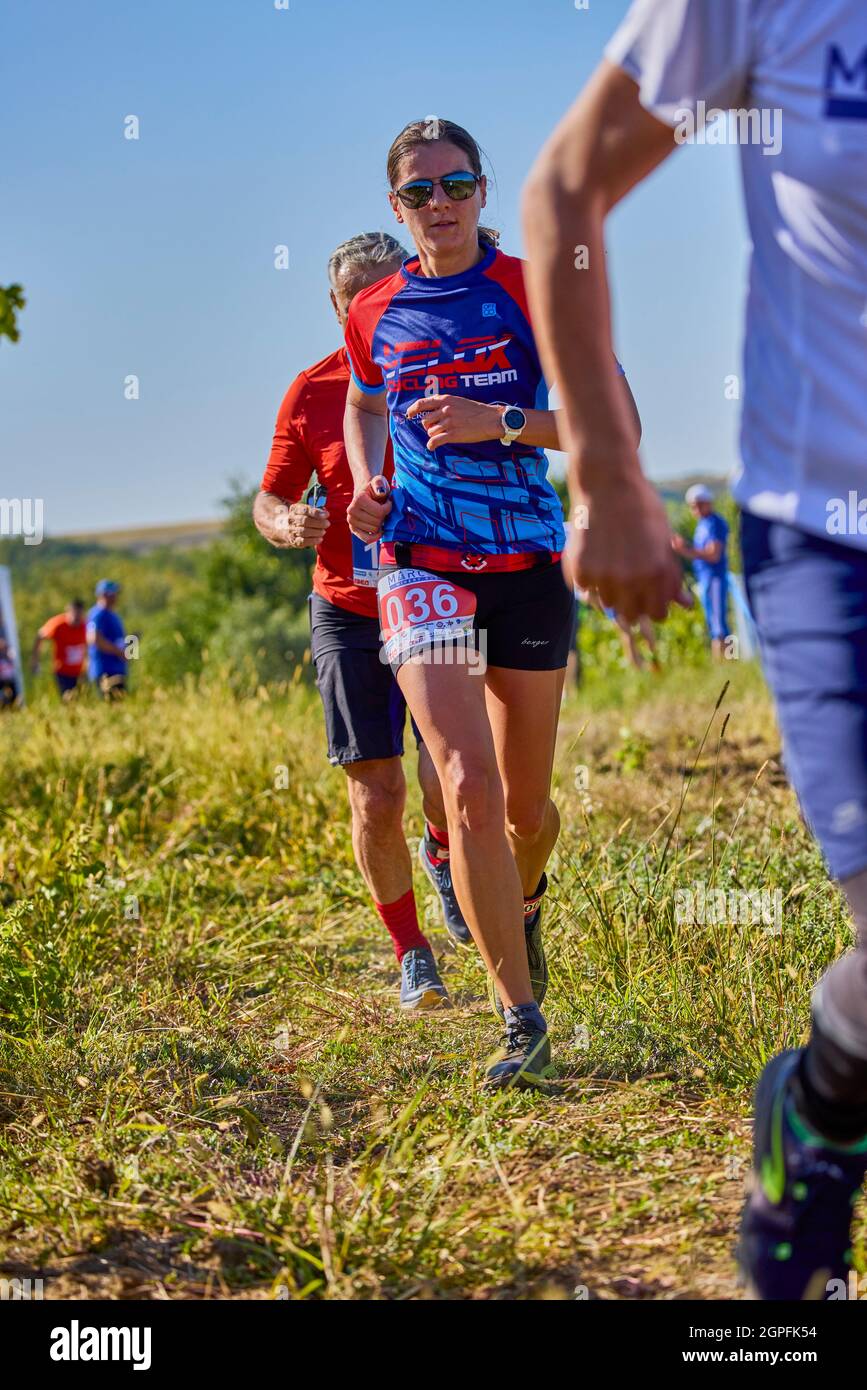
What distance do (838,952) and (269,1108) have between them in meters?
1.50

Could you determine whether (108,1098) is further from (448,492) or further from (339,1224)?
(448,492)

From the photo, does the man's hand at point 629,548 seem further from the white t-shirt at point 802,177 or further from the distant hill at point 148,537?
the distant hill at point 148,537

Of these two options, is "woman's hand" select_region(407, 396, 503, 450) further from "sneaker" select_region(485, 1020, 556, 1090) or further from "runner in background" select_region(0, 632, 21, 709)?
"runner in background" select_region(0, 632, 21, 709)

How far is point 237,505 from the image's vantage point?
134 feet

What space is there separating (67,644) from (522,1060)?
16047 millimetres

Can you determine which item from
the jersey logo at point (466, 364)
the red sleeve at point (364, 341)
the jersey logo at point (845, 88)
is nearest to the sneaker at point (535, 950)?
the jersey logo at point (466, 364)

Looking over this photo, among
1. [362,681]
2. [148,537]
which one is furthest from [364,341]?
[148,537]

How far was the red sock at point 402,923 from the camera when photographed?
4.56 m

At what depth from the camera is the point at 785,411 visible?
193cm

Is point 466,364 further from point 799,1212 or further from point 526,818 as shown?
point 799,1212

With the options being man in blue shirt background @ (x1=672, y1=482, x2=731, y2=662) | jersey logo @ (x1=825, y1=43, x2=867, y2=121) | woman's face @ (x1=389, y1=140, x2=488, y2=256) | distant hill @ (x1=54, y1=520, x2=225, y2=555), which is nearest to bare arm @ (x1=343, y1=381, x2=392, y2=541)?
woman's face @ (x1=389, y1=140, x2=488, y2=256)

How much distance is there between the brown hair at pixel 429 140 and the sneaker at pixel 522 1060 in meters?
2.05

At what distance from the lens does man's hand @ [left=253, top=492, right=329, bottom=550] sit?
427 cm

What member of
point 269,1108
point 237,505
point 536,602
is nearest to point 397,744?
point 536,602
